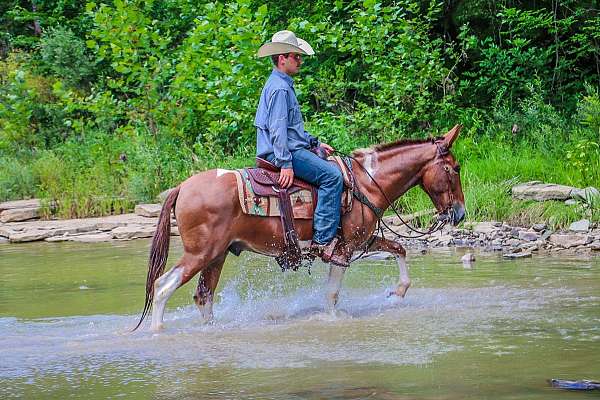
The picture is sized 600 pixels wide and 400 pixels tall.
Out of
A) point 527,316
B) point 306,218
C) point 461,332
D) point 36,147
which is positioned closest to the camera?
point 461,332

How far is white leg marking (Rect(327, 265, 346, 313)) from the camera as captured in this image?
8.87 meters

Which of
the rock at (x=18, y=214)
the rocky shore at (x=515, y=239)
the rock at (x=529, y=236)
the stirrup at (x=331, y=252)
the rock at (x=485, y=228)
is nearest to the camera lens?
the stirrup at (x=331, y=252)

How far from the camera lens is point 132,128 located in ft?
63.6

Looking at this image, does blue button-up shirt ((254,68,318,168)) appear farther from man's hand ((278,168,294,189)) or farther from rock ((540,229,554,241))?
rock ((540,229,554,241))

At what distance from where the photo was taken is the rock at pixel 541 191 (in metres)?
13.6

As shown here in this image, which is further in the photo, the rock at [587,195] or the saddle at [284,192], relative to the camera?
the rock at [587,195]

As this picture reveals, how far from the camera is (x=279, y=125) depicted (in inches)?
335

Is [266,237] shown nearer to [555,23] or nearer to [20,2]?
[555,23]

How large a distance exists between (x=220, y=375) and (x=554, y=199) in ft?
26.9

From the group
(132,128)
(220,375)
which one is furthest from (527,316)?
(132,128)

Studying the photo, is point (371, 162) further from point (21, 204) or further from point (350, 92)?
point (350, 92)

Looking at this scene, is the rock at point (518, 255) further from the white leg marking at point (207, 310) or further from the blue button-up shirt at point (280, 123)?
the white leg marking at point (207, 310)

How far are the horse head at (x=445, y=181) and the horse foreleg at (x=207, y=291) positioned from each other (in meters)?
2.15

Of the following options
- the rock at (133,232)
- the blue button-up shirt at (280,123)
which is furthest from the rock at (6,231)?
the blue button-up shirt at (280,123)
